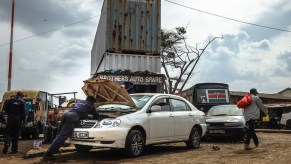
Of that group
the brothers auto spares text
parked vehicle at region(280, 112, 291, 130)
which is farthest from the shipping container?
parked vehicle at region(280, 112, 291, 130)

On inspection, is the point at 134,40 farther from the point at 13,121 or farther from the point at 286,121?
the point at 286,121

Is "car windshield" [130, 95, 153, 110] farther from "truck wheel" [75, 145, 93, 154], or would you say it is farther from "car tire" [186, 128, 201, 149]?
"car tire" [186, 128, 201, 149]

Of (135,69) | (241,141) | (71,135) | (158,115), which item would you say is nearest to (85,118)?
(71,135)

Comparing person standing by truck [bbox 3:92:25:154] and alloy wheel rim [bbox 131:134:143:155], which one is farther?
person standing by truck [bbox 3:92:25:154]

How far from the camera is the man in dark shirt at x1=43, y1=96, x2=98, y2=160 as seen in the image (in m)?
7.84

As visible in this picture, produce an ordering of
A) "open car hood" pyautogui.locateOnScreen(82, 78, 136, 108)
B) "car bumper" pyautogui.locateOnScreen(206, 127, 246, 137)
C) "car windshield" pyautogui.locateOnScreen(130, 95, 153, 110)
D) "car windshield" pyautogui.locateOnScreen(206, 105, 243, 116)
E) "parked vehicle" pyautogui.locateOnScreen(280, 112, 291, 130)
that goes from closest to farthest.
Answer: "car windshield" pyautogui.locateOnScreen(130, 95, 153, 110)
"open car hood" pyautogui.locateOnScreen(82, 78, 136, 108)
"car bumper" pyautogui.locateOnScreen(206, 127, 246, 137)
"car windshield" pyautogui.locateOnScreen(206, 105, 243, 116)
"parked vehicle" pyautogui.locateOnScreen(280, 112, 291, 130)

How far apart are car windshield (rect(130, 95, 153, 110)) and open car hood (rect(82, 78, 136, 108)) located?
278 mm

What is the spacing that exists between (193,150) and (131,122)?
2495mm

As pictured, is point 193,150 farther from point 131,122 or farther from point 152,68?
point 152,68

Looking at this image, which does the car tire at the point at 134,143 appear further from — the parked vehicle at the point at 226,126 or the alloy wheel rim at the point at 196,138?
the parked vehicle at the point at 226,126

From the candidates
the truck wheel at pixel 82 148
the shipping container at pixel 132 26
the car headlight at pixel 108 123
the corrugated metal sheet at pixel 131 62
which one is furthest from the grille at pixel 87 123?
the shipping container at pixel 132 26

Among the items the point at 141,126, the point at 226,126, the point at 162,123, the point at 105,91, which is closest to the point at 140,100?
the point at 162,123

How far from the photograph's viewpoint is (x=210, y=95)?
792 inches

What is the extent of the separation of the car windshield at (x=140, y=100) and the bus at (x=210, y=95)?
1082 centimetres
